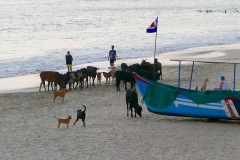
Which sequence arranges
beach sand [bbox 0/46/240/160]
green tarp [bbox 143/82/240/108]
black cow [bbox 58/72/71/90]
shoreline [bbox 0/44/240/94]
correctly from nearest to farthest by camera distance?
beach sand [bbox 0/46/240/160] → green tarp [bbox 143/82/240/108] → black cow [bbox 58/72/71/90] → shoreline [bbox 0/44/240/94]

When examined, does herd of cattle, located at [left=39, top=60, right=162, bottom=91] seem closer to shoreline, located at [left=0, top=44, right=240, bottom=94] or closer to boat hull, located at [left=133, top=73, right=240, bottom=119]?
shoreline, located at [left=0, top=44, right=240, bottom=94]

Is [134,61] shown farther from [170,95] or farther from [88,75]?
[170,95]

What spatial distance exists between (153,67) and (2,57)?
20.2m

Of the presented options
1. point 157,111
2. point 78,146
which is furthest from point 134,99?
point 78,146

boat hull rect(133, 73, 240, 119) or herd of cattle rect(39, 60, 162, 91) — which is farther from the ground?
herd of cattle rect(39, 60, 162, 91)

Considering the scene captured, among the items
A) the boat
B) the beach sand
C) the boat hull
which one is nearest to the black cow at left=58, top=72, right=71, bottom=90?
the beach sand

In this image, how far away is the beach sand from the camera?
14773 millimetres

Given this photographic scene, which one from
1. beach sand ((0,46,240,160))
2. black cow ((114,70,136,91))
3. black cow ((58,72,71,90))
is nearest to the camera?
beach sand ((0,46,240,160))

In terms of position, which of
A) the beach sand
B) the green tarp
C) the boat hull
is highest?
the green tarp

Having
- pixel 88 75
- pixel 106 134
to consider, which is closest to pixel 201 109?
pixel 106 134

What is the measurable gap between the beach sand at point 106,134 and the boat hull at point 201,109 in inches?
10.7

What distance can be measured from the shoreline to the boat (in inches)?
349

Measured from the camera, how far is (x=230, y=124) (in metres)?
18.1

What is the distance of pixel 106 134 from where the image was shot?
16.8 metres
